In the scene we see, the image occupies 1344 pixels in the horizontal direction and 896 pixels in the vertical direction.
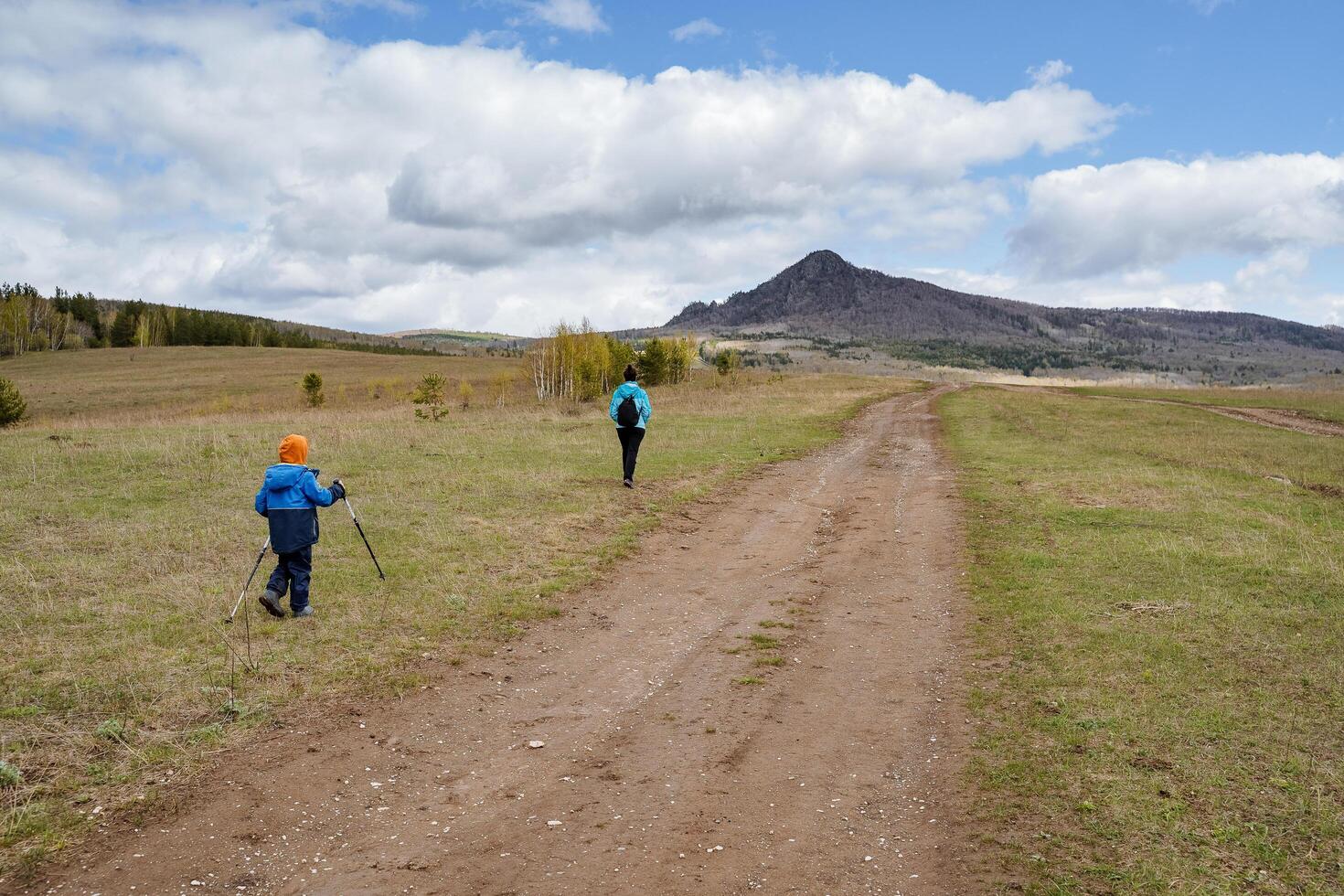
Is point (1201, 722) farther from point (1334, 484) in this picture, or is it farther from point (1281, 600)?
point (1334, 484)

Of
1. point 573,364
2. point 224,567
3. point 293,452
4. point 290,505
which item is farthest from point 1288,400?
point 224,567

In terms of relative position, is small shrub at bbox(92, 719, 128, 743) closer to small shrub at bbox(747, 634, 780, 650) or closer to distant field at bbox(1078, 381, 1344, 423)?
small shrub at bbox(747, 634, 780, 650)

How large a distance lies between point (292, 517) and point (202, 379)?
99208mm

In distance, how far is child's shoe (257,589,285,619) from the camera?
9.20m

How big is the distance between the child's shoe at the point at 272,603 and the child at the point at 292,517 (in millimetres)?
11

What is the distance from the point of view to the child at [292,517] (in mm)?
9531

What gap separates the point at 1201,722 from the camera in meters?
6.81

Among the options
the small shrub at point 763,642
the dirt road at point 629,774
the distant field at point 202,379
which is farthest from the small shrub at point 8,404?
the small shrub at point 763,642

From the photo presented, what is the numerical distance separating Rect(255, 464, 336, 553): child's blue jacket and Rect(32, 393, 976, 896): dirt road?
9.27 ft

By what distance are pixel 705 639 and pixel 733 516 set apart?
7089 millimetres

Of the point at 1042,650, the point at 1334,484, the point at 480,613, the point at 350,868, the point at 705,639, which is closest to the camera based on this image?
the point at 350,868

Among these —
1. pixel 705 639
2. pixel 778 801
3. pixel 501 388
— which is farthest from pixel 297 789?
pixel 501 388

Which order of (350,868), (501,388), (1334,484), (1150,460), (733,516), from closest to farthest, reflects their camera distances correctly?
1. (350,868)
2. (733,516)
3. (1334,484)
4. (1150,460)
5. (501,388)

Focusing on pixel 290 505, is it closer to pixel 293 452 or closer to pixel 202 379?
pixel 293 452
